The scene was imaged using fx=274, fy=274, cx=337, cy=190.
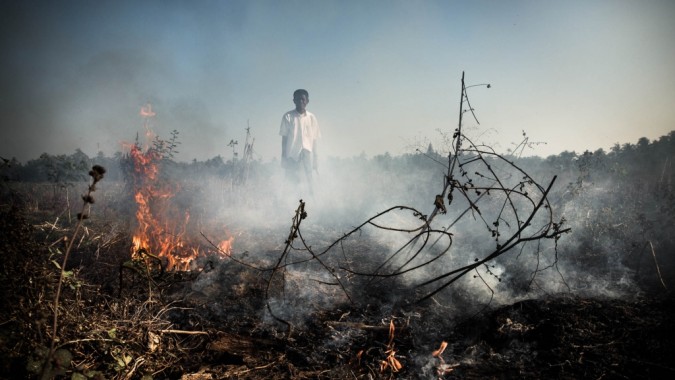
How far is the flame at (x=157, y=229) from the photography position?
15.8 feet

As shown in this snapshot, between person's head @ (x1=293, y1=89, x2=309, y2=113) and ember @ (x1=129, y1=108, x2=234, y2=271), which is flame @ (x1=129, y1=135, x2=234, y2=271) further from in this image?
person's head @ (x1=293, y1=89, x2=309, y2=113)

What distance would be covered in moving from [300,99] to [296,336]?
7.06 meters

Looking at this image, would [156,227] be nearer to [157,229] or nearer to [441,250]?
[157,229]

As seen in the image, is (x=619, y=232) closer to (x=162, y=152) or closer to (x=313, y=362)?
(x=313, y=362)

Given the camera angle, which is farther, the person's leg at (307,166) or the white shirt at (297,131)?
the person's leg at (307,166)

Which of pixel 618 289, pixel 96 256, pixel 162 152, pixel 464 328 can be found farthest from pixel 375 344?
pixel 162 152

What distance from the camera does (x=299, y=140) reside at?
8.83m

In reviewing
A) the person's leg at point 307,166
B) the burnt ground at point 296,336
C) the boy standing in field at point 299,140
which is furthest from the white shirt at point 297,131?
the burnt ground at point 296,336

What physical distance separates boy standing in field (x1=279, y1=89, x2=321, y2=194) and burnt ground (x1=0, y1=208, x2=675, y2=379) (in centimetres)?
559

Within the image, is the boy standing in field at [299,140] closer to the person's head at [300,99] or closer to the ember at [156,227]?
the person's head at [300,99]

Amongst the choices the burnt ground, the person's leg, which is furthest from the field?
Result: the person's leg

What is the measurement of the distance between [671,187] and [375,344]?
32.3ft

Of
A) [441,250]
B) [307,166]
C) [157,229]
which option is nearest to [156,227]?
[157,229]

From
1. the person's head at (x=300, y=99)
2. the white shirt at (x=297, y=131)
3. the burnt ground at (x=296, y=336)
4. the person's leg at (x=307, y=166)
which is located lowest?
the burnt ground at (x=296, y=336)
